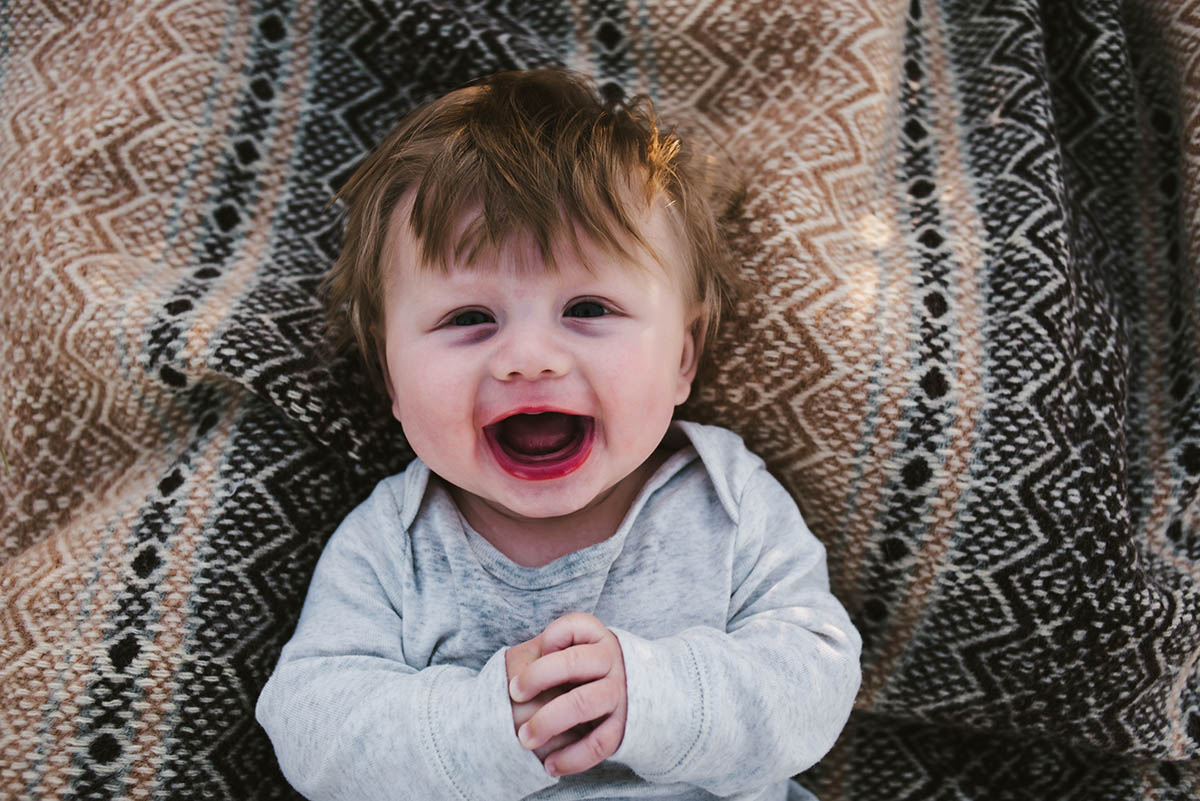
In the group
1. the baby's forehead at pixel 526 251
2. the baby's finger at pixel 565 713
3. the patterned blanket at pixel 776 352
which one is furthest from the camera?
the patterned blanket at pixel 776 352

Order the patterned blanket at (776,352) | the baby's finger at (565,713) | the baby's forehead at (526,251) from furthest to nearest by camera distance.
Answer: the patterned blanket at (776,352)
the baby's forehead at (526,251)
the baby's finger at (565,713)

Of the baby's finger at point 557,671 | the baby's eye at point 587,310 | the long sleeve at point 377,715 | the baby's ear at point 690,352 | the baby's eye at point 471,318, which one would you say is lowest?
the long sleeve at point 377,715

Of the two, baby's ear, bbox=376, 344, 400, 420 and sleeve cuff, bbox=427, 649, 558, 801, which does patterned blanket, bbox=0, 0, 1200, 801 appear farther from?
sleeve cuff, bbox=427, 649, 558, 801

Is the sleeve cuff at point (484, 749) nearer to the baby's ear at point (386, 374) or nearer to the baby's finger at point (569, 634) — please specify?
the baby's finger at point (569, 634)

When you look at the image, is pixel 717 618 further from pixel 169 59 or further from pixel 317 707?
pixel 169 59

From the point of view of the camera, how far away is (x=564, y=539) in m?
1.31

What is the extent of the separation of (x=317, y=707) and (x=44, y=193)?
2.78ft

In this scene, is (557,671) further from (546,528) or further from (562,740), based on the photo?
(546,528)

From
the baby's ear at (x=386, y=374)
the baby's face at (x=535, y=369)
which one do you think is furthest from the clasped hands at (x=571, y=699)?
the baby's ear at (x=386, y=374)

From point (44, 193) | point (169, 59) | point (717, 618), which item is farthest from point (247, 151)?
point (717, 618)

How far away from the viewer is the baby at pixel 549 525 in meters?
1.08

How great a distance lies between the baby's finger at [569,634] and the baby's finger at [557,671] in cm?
2

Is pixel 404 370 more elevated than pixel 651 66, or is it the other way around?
pixel 651 66

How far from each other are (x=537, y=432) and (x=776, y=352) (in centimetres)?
38
